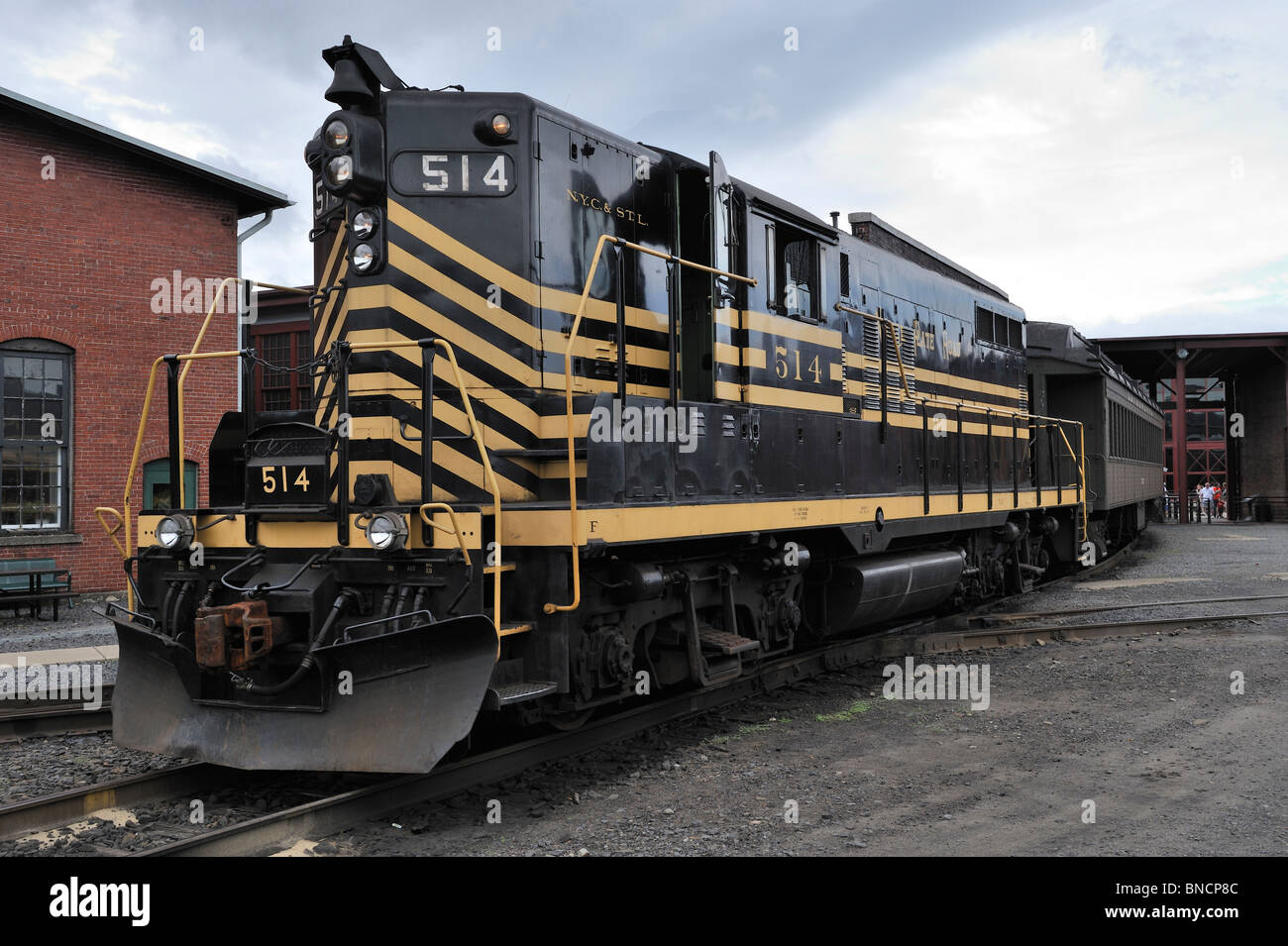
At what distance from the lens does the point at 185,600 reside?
5.45m

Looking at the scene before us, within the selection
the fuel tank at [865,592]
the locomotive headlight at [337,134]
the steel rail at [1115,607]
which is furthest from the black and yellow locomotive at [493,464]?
the steel rail at [1115,607]

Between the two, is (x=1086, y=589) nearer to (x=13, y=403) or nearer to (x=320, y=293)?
(x=320, y=293)

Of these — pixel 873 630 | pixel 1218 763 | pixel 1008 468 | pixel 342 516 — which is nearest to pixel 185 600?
pixel 342 516

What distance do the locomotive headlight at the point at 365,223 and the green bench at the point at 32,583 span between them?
860 cm

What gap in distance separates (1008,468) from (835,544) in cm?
472

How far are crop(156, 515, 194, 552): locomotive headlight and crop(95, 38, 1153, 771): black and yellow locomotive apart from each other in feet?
0.05

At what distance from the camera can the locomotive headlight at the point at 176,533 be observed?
547cm

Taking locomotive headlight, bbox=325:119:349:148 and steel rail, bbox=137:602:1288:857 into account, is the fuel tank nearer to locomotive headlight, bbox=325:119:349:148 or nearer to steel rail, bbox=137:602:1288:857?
steel rail, bbox=137:602:1288:857

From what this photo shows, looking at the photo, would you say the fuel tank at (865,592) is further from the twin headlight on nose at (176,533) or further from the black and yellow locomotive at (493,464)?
the twin headlight on nose at (176,533)

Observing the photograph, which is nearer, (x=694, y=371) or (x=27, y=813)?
(x=27, y=813)

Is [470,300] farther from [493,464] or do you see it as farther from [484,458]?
[484,458]

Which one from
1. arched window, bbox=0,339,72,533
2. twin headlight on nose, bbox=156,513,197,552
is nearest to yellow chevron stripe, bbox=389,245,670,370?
twin headlight on nose, bbox=156,513,197,552
